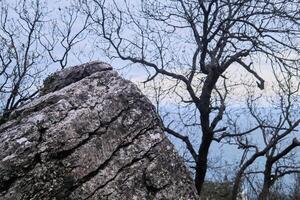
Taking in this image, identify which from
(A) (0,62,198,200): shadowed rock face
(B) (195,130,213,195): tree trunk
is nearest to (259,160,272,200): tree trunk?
(B) (195,130,213,195): tree trunk

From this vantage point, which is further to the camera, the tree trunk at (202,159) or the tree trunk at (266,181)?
the tree trunk at (266,181)

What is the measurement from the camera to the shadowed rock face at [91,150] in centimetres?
309

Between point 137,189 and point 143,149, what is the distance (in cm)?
32

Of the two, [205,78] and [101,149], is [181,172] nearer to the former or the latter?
[101,149]

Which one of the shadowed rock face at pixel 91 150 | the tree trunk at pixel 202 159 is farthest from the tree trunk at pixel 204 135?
the shadowed rock face at pixel 91 150

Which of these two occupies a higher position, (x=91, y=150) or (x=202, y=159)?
(x=202, y=159)

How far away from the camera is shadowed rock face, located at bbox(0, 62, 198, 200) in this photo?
122 inches

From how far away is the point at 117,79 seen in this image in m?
3.86

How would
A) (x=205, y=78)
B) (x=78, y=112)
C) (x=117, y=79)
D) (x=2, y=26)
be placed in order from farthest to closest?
(x=2, y=26) < (x=205, y=78) < (x=117, y=79) < (x=78, y=112)

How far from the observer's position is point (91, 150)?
3.30 metres

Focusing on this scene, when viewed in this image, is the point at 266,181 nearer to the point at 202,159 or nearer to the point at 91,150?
the point at 202,159

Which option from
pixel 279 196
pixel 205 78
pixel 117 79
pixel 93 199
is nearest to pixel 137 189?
pixel 93 199

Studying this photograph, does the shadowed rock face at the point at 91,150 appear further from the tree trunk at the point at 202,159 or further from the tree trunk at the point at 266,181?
the tree trunk at the point at 266,181

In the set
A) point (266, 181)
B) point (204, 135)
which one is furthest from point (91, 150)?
point (266, 181)
